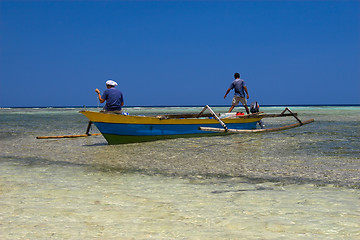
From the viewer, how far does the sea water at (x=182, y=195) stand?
4.18 metres

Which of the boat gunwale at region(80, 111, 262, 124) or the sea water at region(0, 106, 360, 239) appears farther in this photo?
the boat gunwale at region(80, 111, 262, 124)

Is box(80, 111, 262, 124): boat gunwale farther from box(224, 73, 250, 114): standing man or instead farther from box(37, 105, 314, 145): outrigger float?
box(224, 73, 250, 114): standing man

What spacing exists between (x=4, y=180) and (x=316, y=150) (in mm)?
8668

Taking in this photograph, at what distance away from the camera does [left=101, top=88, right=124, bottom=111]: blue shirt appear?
12.8m

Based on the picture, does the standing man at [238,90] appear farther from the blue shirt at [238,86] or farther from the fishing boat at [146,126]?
the fishing boat at [146,126]

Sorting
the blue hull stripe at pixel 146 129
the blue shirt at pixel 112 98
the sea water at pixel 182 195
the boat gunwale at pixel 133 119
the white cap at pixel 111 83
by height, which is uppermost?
the white cap at pixel 111 83

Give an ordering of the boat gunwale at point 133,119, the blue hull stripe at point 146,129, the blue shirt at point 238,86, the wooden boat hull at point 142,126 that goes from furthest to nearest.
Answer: the blue shirt at point 238,86 → the blue hull stripe at point 146,129 → the wooden boat hull at point 142,126 → the boat gunwale at point 133,119

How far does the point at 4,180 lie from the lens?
7133 mm

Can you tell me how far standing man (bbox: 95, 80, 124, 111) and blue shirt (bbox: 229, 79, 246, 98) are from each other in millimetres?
5849

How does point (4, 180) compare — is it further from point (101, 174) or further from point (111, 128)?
point (111, 128)

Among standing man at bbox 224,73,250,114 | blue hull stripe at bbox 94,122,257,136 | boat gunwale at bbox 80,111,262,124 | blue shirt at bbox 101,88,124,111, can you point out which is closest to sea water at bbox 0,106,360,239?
boat gunwale at bbox 80,111,262,124

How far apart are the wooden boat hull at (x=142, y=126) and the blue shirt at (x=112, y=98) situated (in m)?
0.55

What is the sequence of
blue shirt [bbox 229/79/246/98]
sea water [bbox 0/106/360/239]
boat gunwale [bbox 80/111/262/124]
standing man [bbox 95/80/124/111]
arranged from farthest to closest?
1. blue shirt [bbox 229/79/246/98]
2. standing man [bbox 95/80/124/111]
3. boat gunwale [bbox 80/111/262/124]
4. sea water [bbox 0/106/360/239]

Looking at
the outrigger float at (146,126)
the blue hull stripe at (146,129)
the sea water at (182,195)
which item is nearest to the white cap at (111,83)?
the outrigger float at (146,126)
